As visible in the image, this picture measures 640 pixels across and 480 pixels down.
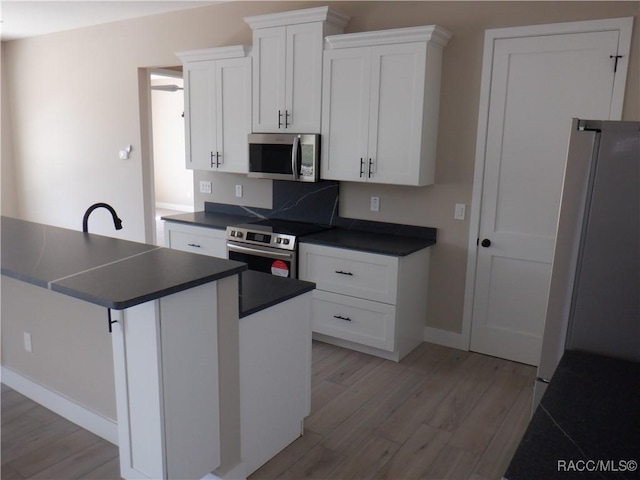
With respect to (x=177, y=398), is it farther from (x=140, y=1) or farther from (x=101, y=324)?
(x=140, y=1)

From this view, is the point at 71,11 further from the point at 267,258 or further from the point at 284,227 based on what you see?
the point at 267,258

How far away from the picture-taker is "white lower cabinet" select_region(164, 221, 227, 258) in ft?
13.4

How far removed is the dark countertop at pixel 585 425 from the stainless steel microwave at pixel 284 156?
262 centimetres

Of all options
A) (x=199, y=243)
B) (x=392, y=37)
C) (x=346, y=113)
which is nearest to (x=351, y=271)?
(x=346, y=113)

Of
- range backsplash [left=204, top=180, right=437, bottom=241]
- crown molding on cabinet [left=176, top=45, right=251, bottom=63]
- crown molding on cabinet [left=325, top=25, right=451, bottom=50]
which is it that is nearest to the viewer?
crown molding on cabinet [left=325, top=25, right=451, bottom=50]

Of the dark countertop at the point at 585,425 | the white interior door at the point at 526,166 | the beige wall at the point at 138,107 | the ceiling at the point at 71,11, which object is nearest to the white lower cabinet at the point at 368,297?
the beige wall at the point at 138,107

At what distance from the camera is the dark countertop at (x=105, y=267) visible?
1.61m

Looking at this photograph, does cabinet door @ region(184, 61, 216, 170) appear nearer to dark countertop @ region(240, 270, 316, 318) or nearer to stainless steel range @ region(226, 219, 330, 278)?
stainless steel range @ region(226, 219, 330, 278)

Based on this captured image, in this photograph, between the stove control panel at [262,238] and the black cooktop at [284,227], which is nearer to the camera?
the stove control panel at [262,238]

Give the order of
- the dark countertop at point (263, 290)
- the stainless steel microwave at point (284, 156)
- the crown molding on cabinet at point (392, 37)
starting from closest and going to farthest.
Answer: the dark countertop at point (263, 290), the crown molding on cabinet at point (392, 37), the stainless steel microwave at point (284, 156)

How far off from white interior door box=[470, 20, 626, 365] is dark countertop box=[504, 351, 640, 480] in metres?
2.08

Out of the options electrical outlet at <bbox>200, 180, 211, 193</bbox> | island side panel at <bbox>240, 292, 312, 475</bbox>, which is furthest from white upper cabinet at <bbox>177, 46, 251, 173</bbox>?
island side panel at <bbox>240, 292, 312, 475</bbox>

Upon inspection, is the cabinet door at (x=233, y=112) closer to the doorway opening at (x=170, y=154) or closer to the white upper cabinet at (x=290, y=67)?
the white upper cabinet at (x=290, y=67)

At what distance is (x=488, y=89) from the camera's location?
11.0 feet
